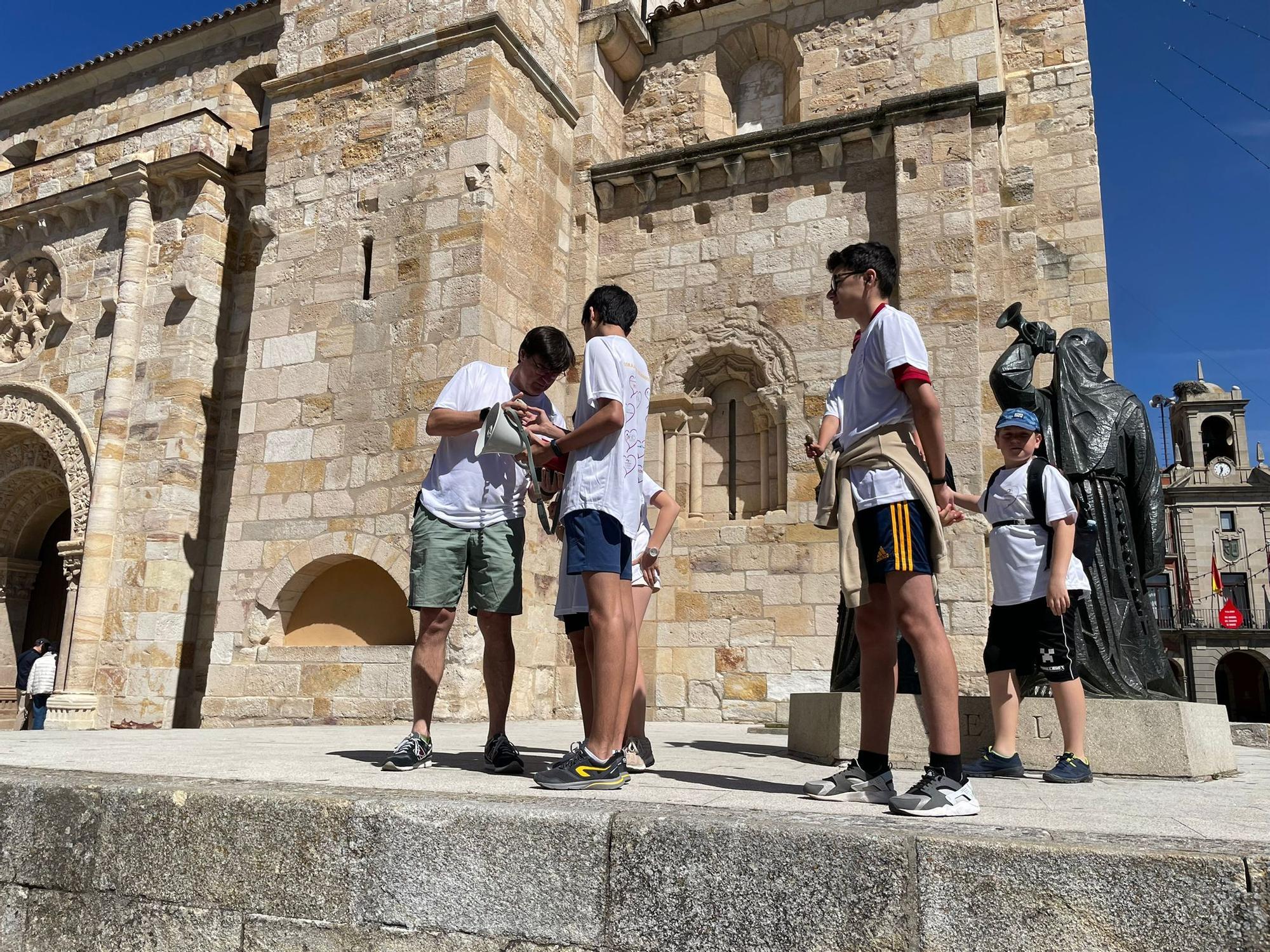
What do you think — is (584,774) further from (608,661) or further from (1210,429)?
(1210,429)

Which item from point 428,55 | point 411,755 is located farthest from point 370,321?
point 411,755

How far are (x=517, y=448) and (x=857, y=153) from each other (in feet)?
24.9

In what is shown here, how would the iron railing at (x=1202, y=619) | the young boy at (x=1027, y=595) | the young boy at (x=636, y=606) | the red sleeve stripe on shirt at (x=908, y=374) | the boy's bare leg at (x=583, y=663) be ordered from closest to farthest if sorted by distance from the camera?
the red sleeve stripe on shirt at (x=908, y=374) < the young boy at (x=636, y=606) < the boy's bare leg at (x=583, y=663) < the young boy at (x=1027, y=595) < the iron railing at (x=1202, y=619)

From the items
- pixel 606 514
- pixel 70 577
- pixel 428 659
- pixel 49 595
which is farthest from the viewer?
pixel 49 595

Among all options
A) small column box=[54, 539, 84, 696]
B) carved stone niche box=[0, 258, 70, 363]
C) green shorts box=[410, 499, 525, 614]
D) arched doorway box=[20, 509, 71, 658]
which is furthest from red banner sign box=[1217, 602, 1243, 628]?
green shorts box=[410, 499, 525, 614]

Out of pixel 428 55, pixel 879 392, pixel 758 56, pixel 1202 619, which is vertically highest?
pixel 758 56

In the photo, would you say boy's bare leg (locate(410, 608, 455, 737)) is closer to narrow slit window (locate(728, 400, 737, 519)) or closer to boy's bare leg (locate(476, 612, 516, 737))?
boy's bare leg (locate(476, 612, 516, 737))

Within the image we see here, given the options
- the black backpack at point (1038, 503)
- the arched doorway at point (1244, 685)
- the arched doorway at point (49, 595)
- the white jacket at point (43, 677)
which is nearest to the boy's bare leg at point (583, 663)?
the black backpack at point (1038, 503)

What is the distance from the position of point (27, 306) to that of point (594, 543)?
12.0 m

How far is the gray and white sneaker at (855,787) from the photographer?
9.48 feet

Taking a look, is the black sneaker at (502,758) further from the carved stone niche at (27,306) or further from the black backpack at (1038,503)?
the carved stone niche at (27,306)

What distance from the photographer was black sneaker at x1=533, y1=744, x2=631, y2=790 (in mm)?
3012

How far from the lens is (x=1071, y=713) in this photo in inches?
161

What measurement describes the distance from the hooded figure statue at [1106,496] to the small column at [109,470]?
945 cm
